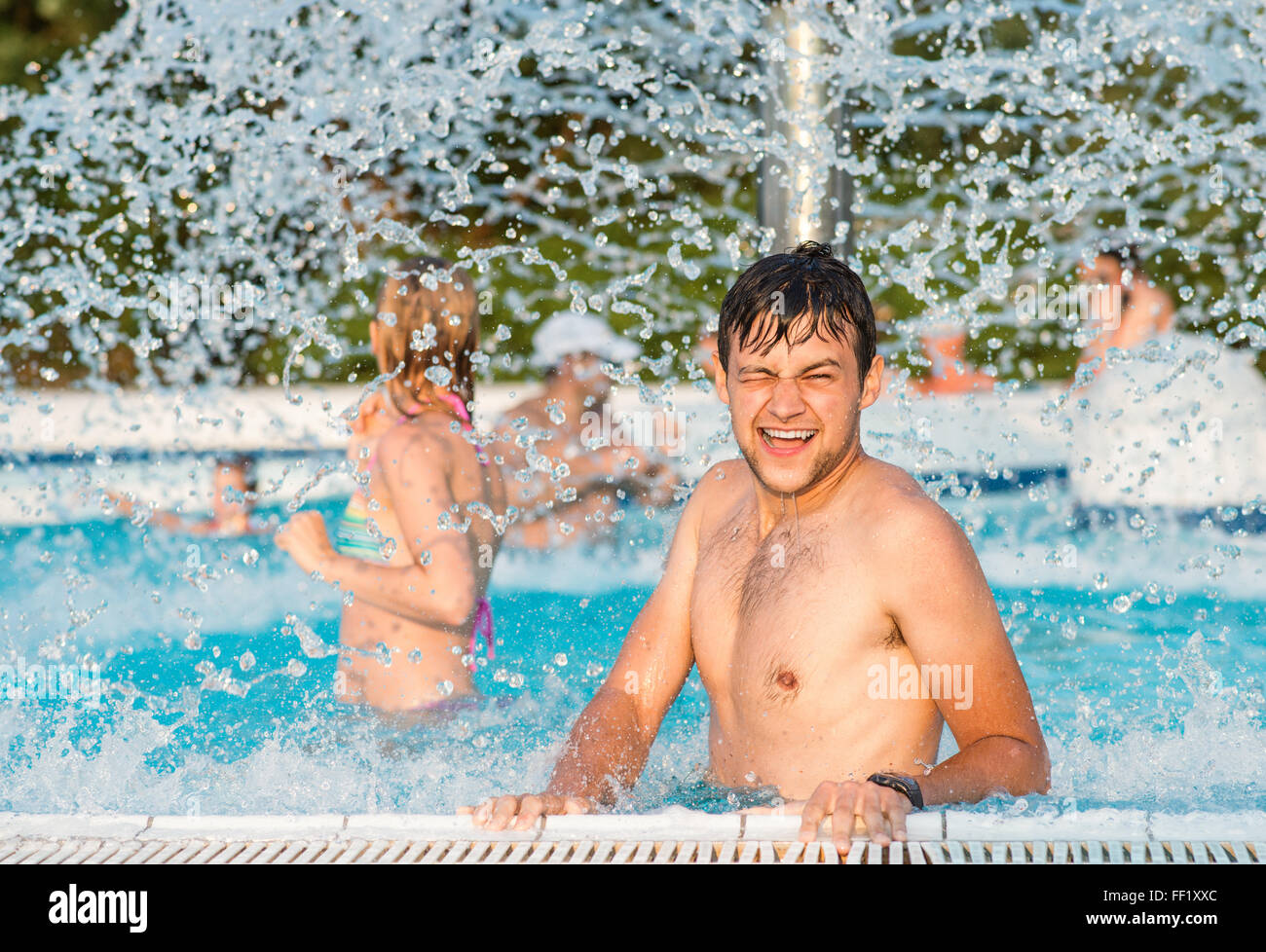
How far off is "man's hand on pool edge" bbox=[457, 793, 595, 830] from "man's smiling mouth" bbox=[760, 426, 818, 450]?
75 centimetres

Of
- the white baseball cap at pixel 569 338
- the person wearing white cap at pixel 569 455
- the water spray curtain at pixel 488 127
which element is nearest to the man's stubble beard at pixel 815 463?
the water spray curtain at pixel 488 127

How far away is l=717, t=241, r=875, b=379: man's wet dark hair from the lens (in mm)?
2402

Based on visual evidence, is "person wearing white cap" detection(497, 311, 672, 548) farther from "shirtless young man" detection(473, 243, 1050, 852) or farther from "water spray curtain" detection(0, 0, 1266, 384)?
"shirtless young man" detection(473, 243, 1050, 852)

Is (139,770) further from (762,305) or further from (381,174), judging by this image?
(381,174)

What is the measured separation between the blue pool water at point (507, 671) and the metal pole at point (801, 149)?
1626mm

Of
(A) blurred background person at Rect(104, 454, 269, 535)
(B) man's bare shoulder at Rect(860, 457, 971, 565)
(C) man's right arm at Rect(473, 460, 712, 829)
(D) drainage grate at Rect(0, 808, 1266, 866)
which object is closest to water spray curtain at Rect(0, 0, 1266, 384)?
(A) blurred background person at Rect(104, 454, 269, 535)

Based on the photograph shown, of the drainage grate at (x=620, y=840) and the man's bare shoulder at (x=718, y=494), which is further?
the man's bare shoulder at (x=718, y=494)

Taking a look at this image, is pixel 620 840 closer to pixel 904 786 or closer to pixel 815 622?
pixel 904 786

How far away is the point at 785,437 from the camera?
2.43m

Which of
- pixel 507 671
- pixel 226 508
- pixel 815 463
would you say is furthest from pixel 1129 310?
pixel 815 463

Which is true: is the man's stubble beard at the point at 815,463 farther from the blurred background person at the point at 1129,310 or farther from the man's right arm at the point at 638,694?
the blurred background person at the point at 1129,310

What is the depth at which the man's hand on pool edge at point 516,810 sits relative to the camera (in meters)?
2.08

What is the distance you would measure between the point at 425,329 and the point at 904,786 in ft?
6.86
